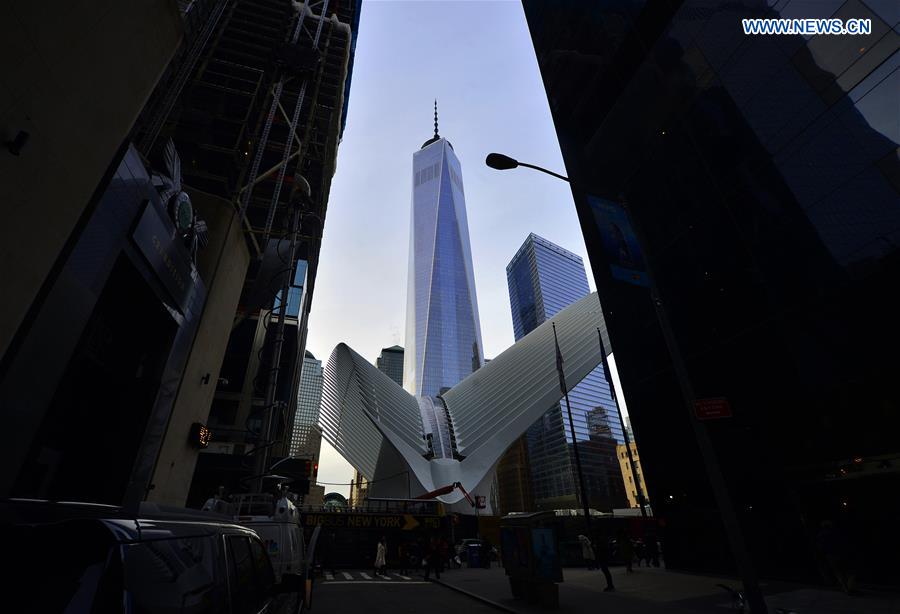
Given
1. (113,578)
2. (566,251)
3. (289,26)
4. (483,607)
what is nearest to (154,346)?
(483,607)

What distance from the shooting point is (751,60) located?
12141mm

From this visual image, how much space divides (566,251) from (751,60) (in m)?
157

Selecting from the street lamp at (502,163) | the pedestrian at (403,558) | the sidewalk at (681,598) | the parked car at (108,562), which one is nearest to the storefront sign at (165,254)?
the street lamp at (502,163)

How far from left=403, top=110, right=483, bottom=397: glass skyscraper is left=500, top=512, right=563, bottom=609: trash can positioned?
142 metres

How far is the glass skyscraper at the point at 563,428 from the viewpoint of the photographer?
4203 inches

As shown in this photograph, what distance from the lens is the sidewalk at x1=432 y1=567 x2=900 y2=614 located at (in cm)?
819

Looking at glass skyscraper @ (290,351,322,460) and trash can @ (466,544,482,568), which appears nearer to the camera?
trash can @ (466,544,482,568)

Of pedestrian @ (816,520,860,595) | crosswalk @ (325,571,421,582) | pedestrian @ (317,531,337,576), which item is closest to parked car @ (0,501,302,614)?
pedestrian @ (816,520,860,595)

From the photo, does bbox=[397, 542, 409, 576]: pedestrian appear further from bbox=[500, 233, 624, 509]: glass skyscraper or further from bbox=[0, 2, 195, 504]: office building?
bbox=[500, 233, 624, 509]: glass skyscraper

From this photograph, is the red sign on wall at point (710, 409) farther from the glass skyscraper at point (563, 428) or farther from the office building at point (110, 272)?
the glass skyscraper at point (563, 428)

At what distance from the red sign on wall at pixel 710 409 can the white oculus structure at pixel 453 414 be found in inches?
1175

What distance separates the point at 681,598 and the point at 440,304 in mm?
157005

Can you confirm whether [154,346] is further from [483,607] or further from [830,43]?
[830,43]
